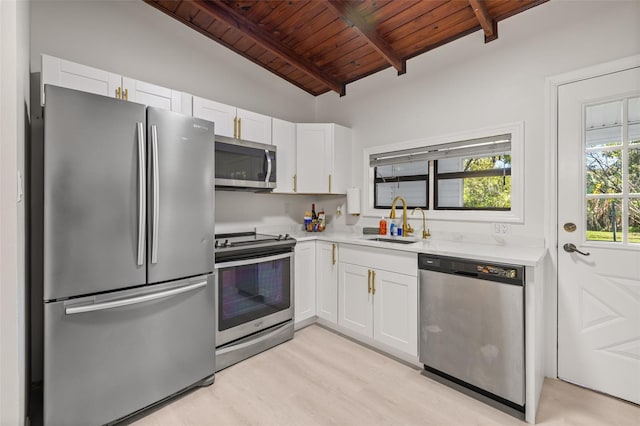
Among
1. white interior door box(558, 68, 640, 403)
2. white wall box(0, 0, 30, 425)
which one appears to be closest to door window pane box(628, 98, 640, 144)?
white interior door box(558, 68, 640, 403)

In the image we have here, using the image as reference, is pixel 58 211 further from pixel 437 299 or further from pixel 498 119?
pixel 498 119

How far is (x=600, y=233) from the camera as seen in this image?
1.98m

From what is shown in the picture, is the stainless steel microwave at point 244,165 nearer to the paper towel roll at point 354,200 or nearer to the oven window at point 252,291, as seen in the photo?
the oven window at point 252,291

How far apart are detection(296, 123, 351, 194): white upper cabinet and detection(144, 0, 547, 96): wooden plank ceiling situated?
62cm

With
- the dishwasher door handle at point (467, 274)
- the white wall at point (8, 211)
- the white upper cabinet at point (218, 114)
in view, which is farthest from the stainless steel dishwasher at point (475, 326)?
the white wall at point (8, 211)

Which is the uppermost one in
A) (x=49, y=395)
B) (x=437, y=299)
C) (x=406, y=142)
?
(x=406, y=142)

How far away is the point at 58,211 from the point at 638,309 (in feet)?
11.1

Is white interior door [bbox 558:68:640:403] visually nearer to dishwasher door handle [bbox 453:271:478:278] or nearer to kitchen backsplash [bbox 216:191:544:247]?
kitchen backsplash [bbox 216:191:544:247]

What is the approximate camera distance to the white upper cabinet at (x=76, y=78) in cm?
178

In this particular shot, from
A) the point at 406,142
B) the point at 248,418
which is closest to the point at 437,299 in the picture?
the point at 248,418

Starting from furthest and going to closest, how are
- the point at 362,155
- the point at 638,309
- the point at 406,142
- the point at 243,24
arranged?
the point at 362,155
the point at 406,142
the point at 243,24
the point at 638,309

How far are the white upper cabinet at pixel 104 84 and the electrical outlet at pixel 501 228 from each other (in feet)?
8.89

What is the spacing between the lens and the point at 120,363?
5.39 feet

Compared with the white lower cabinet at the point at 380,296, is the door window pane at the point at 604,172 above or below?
above
